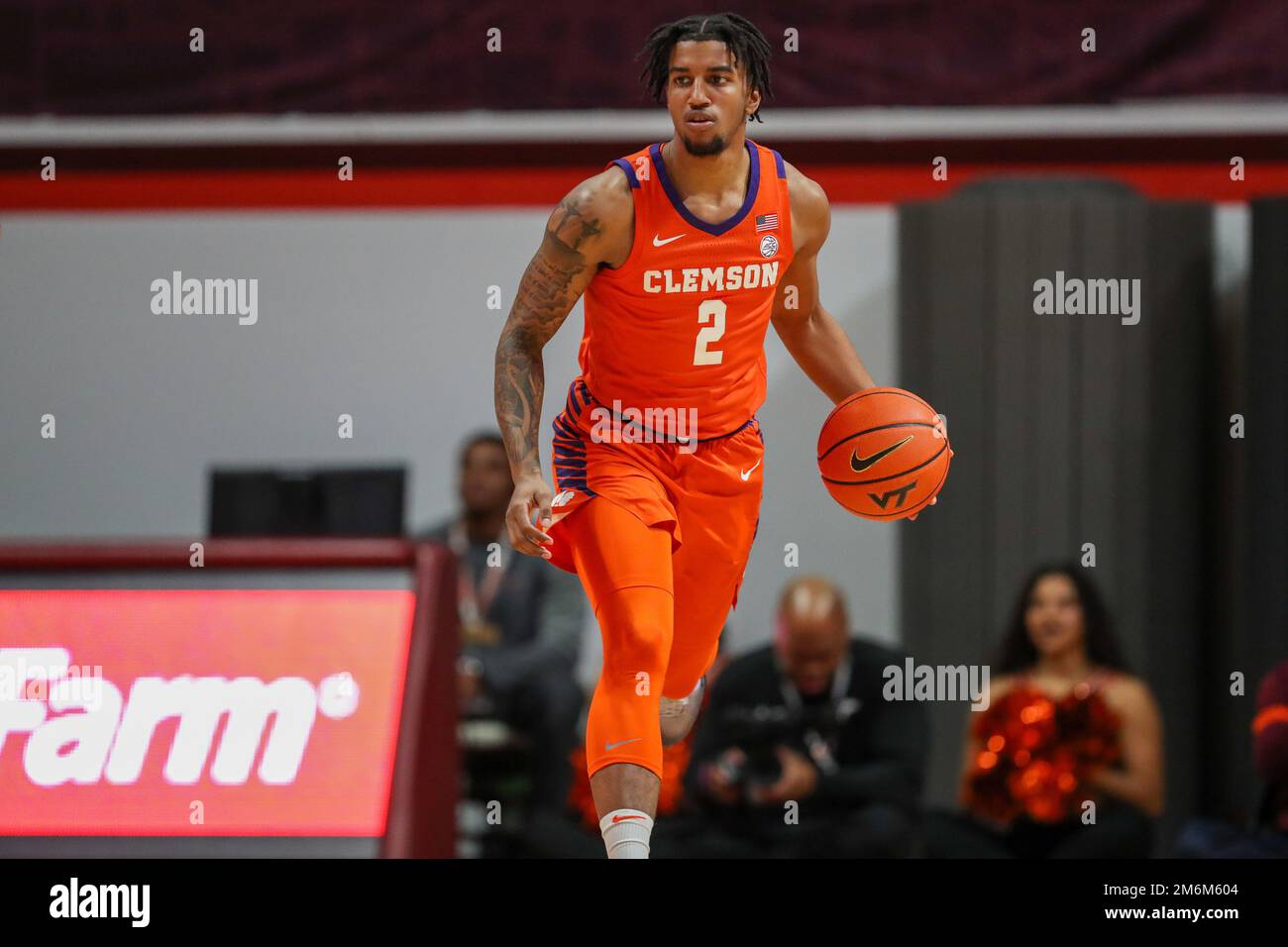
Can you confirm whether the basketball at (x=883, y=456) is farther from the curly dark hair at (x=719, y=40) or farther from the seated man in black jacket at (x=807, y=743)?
the seated man in black jacket at (x=807, y=743)

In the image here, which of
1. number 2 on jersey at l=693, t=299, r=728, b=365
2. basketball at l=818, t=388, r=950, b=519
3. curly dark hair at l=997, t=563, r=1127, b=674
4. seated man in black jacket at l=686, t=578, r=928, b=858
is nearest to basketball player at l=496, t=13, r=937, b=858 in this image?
number 2 on jersey at l=693, t=299, r=728, b=365

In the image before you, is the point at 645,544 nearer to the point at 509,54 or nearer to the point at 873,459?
the point at 873,459

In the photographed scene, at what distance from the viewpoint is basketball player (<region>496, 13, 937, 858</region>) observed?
235 centimetres

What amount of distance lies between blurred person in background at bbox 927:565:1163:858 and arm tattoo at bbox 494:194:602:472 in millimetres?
4162

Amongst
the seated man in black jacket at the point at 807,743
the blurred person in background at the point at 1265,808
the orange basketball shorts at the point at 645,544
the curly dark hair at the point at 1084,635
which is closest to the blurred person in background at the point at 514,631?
the seated man in black jacket at the point at 807,743

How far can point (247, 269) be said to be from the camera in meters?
5.18

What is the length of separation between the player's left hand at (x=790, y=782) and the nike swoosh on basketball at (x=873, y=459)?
3.29 meters

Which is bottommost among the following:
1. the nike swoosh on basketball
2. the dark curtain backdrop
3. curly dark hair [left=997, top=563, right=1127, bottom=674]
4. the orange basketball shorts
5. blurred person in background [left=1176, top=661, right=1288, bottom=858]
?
blurred person in background [left=1176, top=661, right=1288, bottom=858]

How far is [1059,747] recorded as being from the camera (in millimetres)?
6402

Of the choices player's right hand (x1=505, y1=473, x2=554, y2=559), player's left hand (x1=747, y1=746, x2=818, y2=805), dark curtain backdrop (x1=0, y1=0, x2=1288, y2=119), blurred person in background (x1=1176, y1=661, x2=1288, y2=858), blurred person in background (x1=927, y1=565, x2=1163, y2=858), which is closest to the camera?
player's right hand (x1=505, y1=473, x2=554, y2=559)

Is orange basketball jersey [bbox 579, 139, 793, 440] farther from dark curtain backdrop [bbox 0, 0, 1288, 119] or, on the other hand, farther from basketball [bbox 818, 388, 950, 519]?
dark curtain backdrop [bbox 0, 0, 1288, 119]

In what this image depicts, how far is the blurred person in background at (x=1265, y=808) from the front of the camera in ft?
17.6
